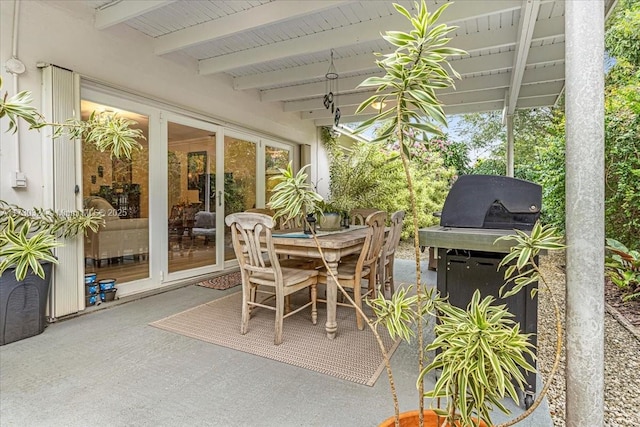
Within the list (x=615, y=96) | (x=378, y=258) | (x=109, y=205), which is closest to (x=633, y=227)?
(x=615, y=96)

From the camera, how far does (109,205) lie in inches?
146

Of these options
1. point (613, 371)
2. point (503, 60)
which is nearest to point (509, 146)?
point (503, 60)

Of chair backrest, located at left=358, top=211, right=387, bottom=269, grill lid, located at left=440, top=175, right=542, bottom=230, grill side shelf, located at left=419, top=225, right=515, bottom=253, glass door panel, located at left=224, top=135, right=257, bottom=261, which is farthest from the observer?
glass door panel, located at left=224, top=135, right=257, bottom=261

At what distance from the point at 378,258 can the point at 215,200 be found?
9.49ft

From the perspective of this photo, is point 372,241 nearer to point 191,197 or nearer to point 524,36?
point 524,36

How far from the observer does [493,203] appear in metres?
1.91

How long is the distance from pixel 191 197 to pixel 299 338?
2921mm

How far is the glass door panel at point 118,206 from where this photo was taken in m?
3.52

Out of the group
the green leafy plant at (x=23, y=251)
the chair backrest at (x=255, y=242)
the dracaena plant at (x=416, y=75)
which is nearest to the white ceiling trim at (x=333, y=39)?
the chair backrest at (x=255, y=242)

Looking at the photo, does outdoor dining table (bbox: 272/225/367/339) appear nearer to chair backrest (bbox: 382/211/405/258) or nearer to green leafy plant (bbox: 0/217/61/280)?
chair backrest (bbox: 382/211/405/258)

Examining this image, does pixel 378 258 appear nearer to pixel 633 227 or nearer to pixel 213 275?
pixel 213 275

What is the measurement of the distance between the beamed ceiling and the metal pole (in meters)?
1.74

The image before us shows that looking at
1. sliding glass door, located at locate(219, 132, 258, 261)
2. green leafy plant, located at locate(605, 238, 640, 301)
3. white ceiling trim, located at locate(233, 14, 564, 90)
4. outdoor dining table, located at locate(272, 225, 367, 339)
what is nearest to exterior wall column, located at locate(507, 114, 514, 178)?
white ceiling trim, located at locate(233, 14, 564, 90)

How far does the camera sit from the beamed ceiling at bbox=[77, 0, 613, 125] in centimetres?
325
